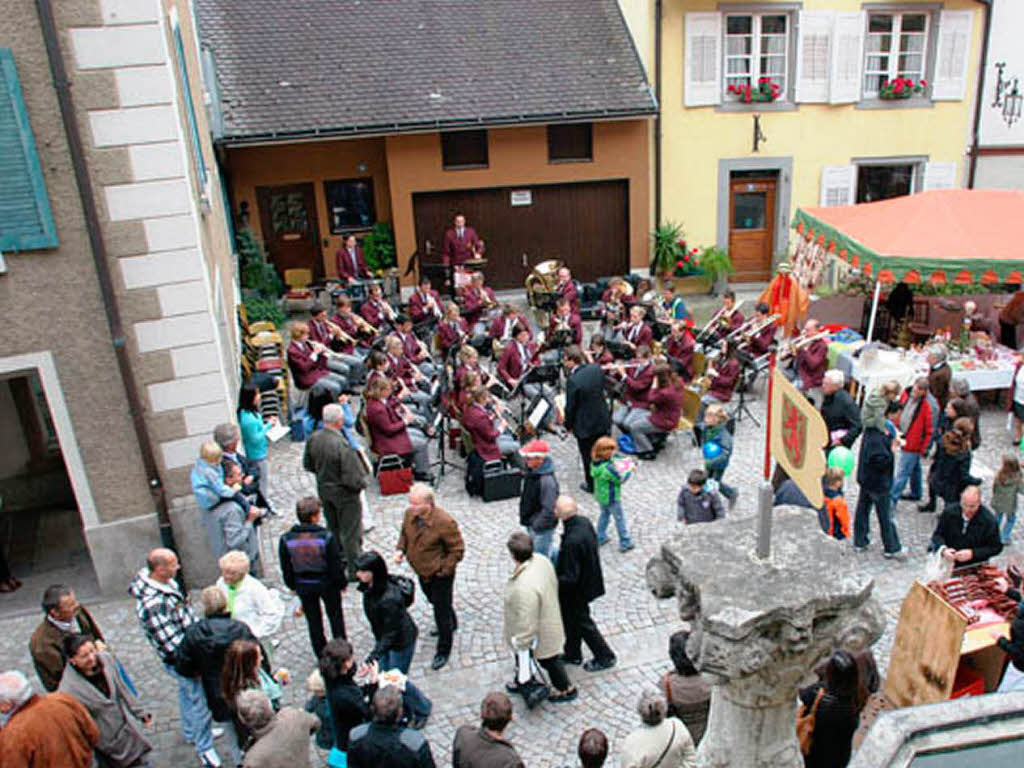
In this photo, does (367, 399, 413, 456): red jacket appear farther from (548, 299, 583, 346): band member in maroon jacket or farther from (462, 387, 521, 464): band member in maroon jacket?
(548, 299, 583, 346): band member in maroon jacket

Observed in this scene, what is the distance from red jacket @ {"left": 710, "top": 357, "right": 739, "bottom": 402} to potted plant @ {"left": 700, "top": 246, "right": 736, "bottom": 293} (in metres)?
7.08

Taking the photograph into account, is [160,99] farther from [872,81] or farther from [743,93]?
[872,81]

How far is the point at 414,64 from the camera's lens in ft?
60.2

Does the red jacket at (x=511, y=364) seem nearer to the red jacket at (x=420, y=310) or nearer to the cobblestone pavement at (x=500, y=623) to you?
the cobblestone pavement at (x=500, y=623)

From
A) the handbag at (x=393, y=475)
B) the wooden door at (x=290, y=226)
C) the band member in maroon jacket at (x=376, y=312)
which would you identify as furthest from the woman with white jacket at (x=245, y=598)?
the wooden door at (x=290, y=226)

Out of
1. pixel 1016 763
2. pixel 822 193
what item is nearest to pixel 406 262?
pixel 822 193

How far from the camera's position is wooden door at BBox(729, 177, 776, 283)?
19641mm

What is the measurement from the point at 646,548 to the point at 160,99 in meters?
6.24

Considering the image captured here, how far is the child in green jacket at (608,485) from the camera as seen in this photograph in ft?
28.1

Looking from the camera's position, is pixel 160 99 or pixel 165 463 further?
pixel 165 463

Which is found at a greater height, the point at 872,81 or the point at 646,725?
the point at 872,81

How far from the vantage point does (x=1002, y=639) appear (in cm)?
603

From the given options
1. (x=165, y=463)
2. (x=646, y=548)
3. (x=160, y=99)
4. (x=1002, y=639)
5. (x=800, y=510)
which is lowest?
(x=646, y=548)

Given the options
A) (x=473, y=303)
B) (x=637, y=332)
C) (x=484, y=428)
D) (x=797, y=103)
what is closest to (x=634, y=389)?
(x=637, y=332)
